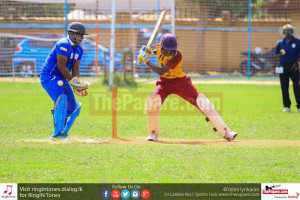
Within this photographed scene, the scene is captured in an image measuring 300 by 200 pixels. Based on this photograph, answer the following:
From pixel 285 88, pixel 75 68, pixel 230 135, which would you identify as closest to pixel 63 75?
pixel 75 68

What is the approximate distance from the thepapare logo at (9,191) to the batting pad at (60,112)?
3.10 metres

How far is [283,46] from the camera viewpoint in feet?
46.5

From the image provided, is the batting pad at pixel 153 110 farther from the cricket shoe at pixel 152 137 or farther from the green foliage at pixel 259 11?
the green foliage at pixel 259 11

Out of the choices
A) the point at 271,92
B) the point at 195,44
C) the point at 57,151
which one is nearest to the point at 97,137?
the point at 57,151

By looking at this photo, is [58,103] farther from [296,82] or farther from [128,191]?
[296,82]

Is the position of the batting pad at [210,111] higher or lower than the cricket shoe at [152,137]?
higher

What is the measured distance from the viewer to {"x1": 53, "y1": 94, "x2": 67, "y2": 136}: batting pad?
332 inches

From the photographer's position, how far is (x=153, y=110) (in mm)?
8922

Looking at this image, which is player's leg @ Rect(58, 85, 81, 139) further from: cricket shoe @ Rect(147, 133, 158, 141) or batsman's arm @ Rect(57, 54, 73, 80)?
cricket shoe @ Rect(147, 133, 158, 141)

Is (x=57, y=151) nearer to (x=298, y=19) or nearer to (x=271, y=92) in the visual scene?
(x=271, y=92)

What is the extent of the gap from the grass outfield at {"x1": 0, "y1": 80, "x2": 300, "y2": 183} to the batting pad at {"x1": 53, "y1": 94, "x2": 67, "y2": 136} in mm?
387

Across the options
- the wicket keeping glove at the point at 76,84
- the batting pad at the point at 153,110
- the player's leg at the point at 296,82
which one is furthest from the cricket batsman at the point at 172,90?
the player's leg at the point at 296,82

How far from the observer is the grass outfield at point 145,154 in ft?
19.9

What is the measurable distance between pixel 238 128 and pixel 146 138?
8.75 ft
